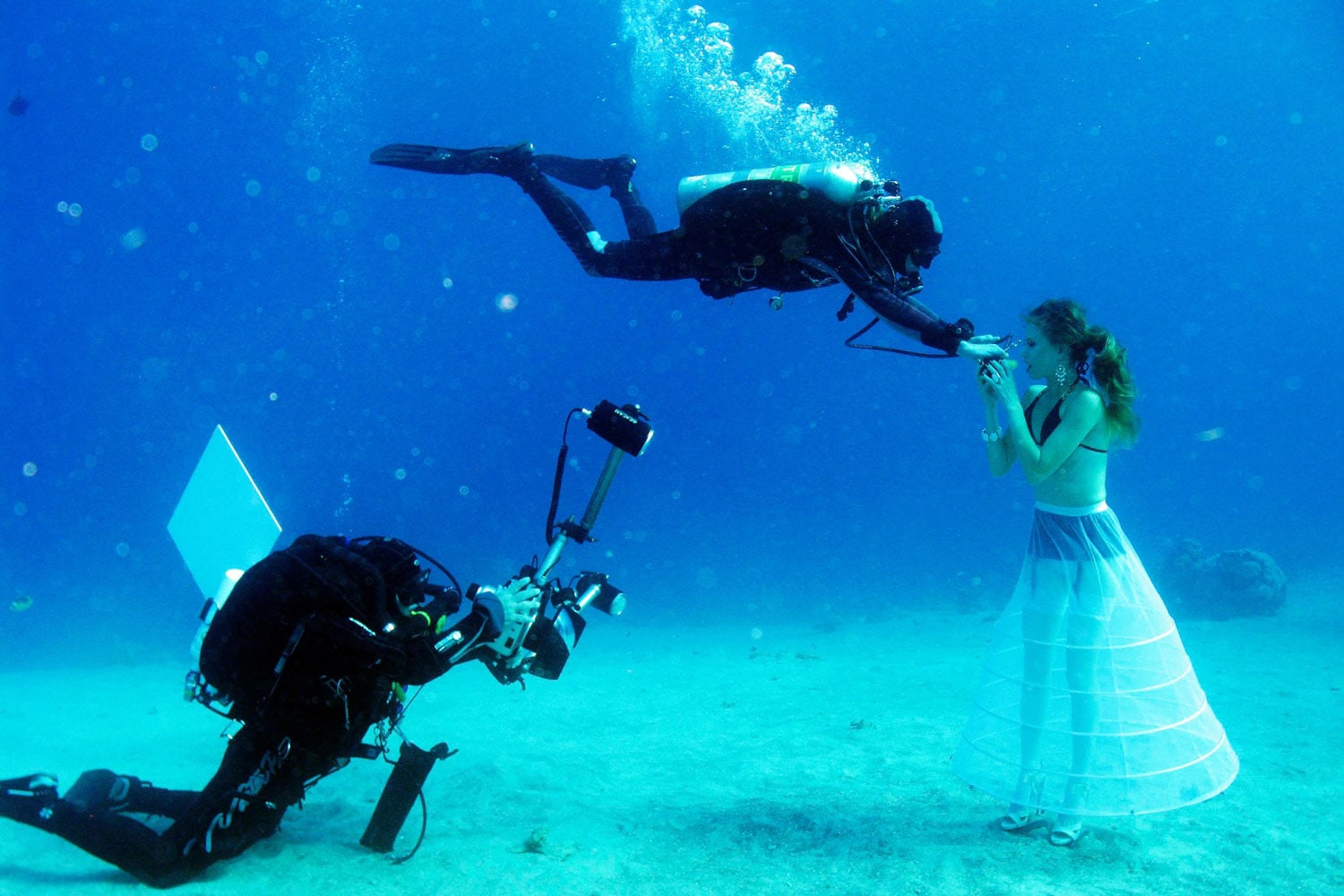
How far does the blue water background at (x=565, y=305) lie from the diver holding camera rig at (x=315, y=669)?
14255 mm

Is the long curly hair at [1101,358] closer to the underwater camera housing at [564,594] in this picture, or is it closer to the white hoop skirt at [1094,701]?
the white hoop skirt at [1094,701]

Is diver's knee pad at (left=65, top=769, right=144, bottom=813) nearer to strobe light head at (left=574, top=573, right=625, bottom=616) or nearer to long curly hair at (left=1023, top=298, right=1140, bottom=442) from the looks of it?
strobe light head at (left=574, top=573, right=625, bottom=616)

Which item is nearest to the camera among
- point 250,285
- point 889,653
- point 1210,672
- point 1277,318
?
point 1210,672

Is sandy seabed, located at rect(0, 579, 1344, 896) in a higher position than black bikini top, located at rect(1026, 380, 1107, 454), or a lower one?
lower

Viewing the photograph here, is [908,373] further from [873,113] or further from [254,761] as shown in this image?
[254,761]

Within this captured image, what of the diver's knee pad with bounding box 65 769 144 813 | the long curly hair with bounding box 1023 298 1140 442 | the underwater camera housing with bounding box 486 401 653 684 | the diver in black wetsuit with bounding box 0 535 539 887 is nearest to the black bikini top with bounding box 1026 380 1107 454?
the long curly hair with bounding box 1023 298 1140 442

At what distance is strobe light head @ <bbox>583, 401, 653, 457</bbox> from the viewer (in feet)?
11.7

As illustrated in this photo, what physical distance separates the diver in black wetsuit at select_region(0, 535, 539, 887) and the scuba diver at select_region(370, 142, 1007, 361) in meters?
2.46

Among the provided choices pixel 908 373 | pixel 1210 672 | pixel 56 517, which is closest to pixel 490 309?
pixel 56 517

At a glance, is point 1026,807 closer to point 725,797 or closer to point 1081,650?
point 1081,650

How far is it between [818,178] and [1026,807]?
3.87 m

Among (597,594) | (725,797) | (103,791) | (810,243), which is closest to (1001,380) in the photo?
(810,243)

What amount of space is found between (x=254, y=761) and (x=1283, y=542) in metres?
35.0

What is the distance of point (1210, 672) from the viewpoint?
29.1 feet
